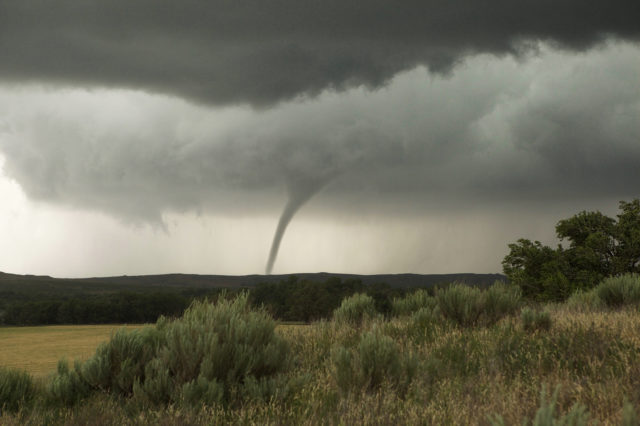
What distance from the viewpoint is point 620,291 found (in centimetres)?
1473

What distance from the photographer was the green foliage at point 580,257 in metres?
31.2

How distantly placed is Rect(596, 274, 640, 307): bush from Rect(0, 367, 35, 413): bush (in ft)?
47.7

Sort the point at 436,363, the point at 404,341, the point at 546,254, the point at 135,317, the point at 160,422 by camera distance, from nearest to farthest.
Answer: the point at 160,422 < the point at 436,363 < the point at 404,341 < the point at 546,254 < the point at 135,317

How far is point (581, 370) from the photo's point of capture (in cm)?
781

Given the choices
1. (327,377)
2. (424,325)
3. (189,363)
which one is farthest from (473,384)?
(424,325)

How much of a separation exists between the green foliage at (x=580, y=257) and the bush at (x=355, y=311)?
60.4 feet

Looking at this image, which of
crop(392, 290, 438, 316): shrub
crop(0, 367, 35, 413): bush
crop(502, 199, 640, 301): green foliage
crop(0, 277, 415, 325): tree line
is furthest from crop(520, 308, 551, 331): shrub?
crop(0, 277, 415, 325): tree line

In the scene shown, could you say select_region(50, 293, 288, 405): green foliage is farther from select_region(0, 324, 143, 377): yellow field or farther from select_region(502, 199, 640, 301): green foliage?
select_region(502, 199, 640, 301): green foliage

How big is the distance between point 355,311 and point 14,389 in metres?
9.24

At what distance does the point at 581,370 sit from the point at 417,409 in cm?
314

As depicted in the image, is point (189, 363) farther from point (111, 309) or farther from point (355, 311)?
point (111, 309)

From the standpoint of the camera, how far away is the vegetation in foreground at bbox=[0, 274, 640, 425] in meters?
6.34

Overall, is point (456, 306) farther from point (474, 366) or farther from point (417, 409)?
Answer: point (417, 409)

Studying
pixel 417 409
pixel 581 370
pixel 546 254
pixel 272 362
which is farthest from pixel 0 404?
pixel 546 254
